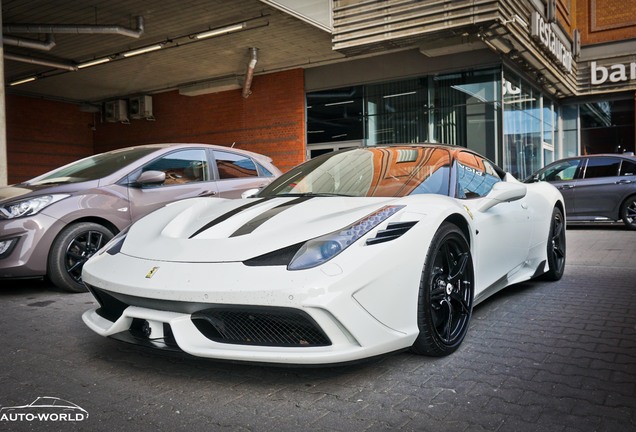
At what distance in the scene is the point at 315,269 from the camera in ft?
7.99

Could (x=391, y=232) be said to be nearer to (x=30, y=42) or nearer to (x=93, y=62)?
(x=30, y=42)

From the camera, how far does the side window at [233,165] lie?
6.36 metres

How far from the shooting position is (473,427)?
7.07ft

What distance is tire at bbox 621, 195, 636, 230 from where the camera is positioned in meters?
10.9

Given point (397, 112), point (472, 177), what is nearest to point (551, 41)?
point (397, 112)

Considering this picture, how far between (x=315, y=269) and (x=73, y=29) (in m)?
12.5

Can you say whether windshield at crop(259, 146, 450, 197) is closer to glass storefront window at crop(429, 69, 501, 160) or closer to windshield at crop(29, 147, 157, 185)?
windshield at crop(29, 147, 157, 185)

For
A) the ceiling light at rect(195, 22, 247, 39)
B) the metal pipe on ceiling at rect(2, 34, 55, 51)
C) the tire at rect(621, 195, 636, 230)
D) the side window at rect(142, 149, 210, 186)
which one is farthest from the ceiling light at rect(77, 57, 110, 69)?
the tire at rect(621, 195, 636, 230)

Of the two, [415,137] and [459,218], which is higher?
[415,137]

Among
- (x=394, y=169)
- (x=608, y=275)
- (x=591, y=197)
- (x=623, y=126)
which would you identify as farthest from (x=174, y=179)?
(x=623, y=126)

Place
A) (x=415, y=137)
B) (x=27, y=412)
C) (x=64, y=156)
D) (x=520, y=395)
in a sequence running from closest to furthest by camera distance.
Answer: (x=27, y=412) < (x=520, y=395) < (x=415, y=137) < (x=64, y=156)

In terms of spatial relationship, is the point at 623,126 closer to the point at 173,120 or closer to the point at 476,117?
the point at 476,117

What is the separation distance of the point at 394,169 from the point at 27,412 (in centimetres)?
251

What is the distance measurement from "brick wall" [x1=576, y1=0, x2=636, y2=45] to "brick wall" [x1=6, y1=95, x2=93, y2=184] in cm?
1979
